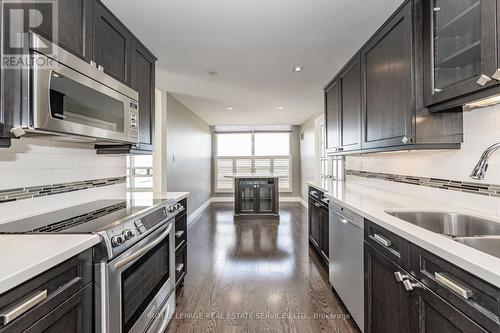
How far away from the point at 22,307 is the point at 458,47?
220cm

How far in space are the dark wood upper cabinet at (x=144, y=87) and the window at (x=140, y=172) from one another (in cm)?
158

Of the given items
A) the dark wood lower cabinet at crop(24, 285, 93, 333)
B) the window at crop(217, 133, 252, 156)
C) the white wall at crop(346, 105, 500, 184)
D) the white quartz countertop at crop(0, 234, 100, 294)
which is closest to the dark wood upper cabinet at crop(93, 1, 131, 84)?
the white quartz countertop at crop(0, 234, 100, 294)

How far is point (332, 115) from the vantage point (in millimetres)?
3238

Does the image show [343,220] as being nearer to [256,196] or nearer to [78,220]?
[78,220]

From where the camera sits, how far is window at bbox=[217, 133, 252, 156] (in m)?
7.76

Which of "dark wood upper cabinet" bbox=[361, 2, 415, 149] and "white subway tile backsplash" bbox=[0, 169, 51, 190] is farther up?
"dark wood upper cabinet" bbox=[361, 2, 415, 149]

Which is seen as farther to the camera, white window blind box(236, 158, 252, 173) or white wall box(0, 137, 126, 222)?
white window blind box(236, 158, 252, 173)

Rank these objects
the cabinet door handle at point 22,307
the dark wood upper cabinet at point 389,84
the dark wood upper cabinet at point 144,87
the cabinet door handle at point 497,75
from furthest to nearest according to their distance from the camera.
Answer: the dark wood upper cabinet at point 144,87, the dark wood upper cabinet at point 389,84, the cabinet door handle at point 497,75, the cabinet door handle at point 22,307

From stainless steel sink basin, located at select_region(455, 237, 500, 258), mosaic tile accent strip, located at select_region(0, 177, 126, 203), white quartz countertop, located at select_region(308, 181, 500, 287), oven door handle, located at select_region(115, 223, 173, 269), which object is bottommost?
oven door handle, located at select_region(115, 223, 173, 269)

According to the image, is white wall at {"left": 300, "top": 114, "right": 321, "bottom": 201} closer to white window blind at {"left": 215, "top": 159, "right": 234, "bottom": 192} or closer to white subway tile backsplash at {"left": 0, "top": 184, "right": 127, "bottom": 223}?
white window blind at {"left": 215, "top": 159, "right": 234, "bottom": 192}

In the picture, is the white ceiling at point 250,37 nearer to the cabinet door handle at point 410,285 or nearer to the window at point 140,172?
the window at point 140,172

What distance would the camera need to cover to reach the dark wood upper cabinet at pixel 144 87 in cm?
222

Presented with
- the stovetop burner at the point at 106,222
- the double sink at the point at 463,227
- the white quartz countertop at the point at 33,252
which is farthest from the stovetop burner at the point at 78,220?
the double sink at the point at 463,227

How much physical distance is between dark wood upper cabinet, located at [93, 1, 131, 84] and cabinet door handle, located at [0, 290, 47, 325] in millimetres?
1426
